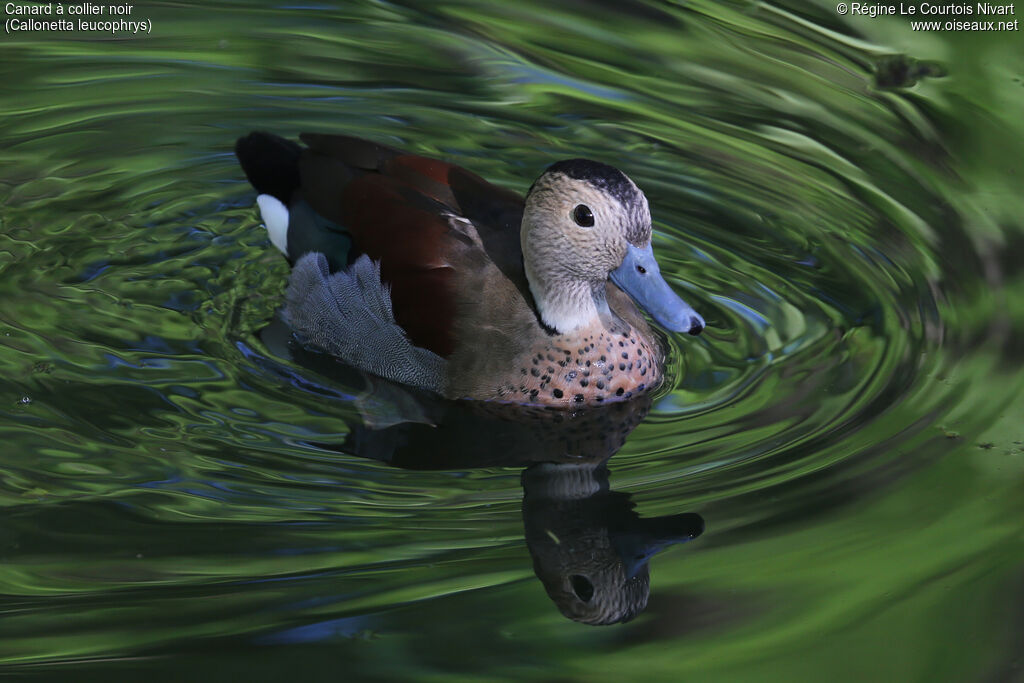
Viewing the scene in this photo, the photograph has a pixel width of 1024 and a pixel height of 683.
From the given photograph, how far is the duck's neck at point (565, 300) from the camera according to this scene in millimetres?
6184

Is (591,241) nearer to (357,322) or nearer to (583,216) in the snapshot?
(583,216)

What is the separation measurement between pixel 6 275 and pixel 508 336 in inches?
101

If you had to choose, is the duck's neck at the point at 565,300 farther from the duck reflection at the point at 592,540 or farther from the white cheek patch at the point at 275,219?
the white cheek patch at the point at 275,219

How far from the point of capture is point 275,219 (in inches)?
284

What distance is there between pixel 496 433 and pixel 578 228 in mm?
973

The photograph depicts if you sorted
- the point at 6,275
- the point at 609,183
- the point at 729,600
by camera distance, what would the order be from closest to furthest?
1. the point at 729,600
2. the point at 609,183
3. the point at 6,275

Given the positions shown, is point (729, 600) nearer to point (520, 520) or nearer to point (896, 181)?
point (520, 520)

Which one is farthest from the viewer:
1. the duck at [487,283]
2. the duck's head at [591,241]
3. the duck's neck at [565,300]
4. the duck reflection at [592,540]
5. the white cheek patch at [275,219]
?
the white cheek patch at [275,219]

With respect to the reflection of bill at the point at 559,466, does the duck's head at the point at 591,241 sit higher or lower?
higher

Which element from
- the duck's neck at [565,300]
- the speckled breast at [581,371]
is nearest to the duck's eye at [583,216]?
the duck's neck at [565,300]

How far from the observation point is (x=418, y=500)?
17.9 feet

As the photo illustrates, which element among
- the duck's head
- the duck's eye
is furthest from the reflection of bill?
the duck's eye

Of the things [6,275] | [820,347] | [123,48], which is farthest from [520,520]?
[123,48]

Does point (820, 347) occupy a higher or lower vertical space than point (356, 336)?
higher
